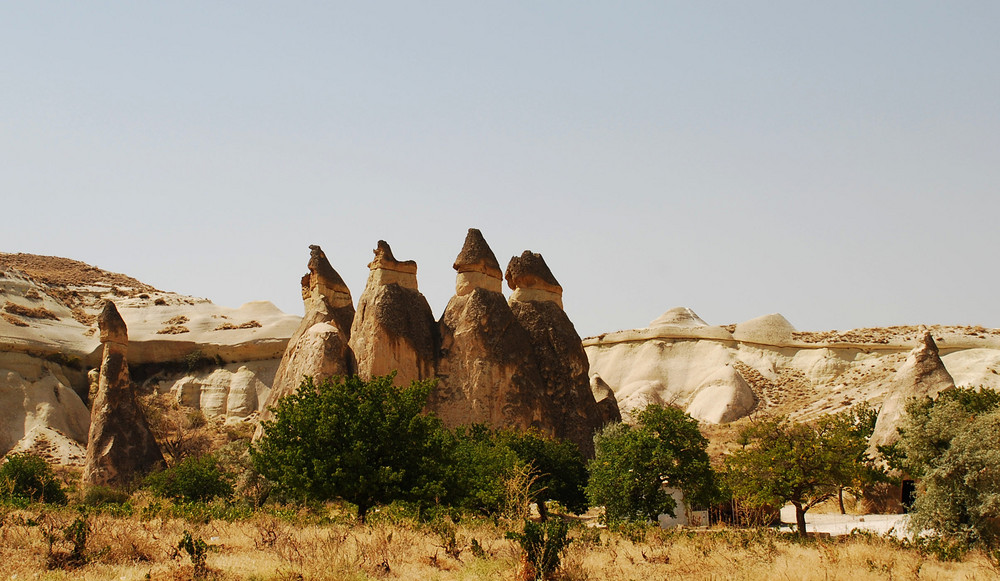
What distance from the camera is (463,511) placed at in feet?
59.9

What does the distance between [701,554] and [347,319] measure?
774 inches

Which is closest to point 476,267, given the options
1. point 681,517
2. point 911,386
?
point 681,517

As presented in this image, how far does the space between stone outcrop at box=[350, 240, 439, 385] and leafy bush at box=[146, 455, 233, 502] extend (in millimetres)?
4937

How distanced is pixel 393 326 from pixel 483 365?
2.94m

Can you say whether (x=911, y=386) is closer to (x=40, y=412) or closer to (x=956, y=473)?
(x=956, y=473)

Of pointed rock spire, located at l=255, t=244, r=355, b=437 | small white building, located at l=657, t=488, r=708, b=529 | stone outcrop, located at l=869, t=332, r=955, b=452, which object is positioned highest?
pointed rock spire, located at l=255, t=244, r=355, b=437

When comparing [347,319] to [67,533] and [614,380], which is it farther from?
[614,380]

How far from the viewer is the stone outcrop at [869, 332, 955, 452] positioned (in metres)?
25.2

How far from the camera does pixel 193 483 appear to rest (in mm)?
24828

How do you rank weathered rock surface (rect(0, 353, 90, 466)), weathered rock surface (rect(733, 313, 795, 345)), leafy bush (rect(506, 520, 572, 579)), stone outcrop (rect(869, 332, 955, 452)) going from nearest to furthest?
1. leafy bush (rect(506, 520, 572, 579))
2. stone outcrop (rect(869, 332, 955, 452))
3. weathered rock surface (rect(0, 353, 90, 466))
4. weathered rock surface (rect(733, 313, 795, 345))

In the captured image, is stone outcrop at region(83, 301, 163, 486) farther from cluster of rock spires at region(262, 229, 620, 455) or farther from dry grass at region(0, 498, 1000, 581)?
dry grass at region(0, 498, 1000, 581)

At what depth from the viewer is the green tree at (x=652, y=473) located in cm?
2120

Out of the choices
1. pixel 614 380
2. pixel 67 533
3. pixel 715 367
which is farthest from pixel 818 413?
pixel 67 533

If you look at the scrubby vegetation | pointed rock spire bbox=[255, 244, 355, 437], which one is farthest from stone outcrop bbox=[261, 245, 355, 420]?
the scrubby vegetation
